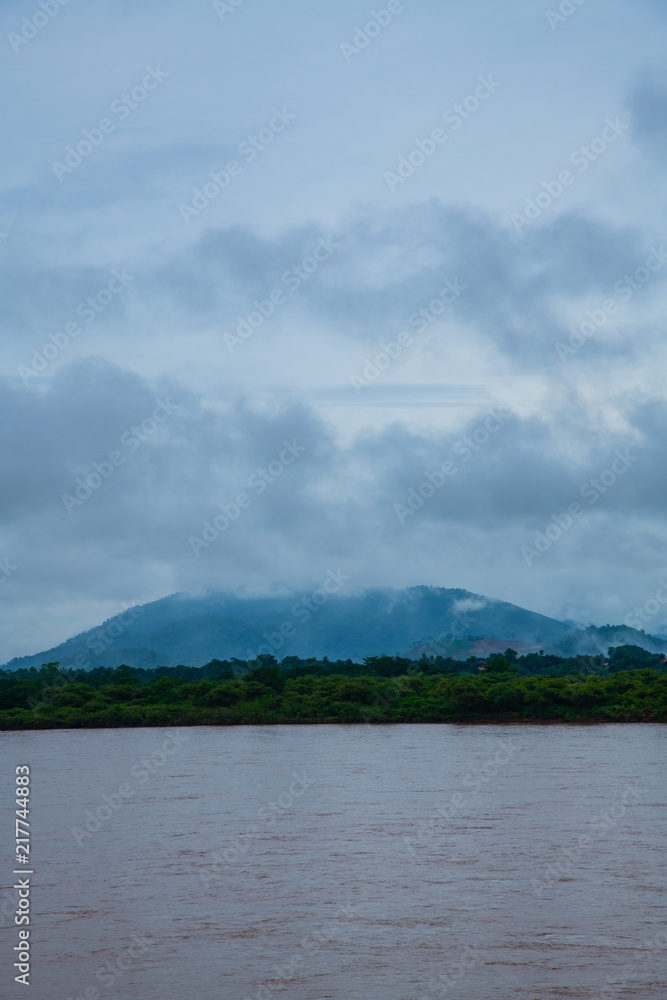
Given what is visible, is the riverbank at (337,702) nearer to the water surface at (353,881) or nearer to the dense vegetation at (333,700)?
the dense vegetation at (333,700)

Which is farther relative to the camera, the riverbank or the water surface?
the riverbank

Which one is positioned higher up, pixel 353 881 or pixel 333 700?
pixel 333 700

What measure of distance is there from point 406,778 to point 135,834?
7975mm

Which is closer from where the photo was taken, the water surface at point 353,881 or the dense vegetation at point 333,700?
the water surface at point 353,881

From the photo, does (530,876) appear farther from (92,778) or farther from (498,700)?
(498,700)

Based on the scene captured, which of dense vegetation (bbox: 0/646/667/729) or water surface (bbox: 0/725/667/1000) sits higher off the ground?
dense vegetation (bbox: 0/646/667/729)

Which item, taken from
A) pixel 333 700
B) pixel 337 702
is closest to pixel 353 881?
pixel 337 702

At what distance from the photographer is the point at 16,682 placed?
50.3m

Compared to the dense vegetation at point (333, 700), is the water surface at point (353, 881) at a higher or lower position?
lower

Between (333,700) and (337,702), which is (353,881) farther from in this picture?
(333,700)

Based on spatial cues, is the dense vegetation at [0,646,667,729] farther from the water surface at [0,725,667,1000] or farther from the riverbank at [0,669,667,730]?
the water surface at [0,725,667,1000]

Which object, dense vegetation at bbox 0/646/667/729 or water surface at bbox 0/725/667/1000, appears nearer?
water surface at bbox 0/725/667/1000

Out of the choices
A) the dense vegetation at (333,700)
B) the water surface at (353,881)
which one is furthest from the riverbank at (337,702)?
the water surface at (353,881)

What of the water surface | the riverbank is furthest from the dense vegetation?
the water surface
